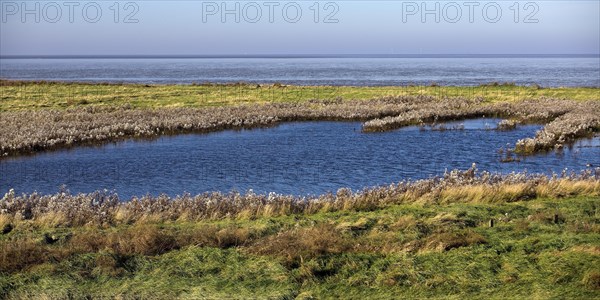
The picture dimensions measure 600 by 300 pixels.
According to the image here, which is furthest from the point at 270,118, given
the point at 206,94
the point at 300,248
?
the point at 300,248

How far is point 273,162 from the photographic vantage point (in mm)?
31234

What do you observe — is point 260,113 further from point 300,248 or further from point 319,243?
point 300,248

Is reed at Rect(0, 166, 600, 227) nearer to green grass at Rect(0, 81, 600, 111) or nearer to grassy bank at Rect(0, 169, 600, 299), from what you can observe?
grassy bank at Rect(0, 169, 600, 299)

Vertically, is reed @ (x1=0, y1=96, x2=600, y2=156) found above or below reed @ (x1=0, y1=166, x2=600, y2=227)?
above

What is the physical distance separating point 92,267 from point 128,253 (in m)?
0.93

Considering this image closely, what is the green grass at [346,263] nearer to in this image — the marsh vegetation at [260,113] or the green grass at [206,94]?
the marsh vegetation at [260,113]

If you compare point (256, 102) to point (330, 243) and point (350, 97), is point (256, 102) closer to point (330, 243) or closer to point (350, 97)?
point (350, 97)

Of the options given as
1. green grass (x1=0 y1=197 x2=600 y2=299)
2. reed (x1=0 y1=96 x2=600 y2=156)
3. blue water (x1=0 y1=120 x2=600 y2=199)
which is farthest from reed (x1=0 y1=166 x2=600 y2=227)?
reed (x1=0 y1=96 x2=600 y2=156)

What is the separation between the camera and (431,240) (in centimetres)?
1369

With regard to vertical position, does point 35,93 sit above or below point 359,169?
above

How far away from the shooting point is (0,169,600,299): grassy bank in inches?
446

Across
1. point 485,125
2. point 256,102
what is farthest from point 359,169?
point 256,102

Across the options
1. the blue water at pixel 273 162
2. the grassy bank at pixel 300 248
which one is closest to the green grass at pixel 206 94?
the blue water at pixel 273 162

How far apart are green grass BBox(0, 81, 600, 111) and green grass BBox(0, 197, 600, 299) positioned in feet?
150
